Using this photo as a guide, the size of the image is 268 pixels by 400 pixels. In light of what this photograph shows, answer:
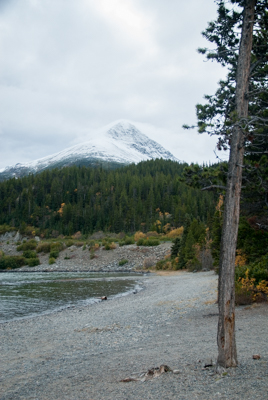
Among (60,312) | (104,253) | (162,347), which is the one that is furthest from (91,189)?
(162,347)

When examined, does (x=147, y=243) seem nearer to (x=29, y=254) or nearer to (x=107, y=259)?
(x=107, y=259)

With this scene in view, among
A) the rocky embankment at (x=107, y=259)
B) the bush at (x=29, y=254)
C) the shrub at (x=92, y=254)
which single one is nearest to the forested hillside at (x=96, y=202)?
the rocky embankment at (x=107, y=259)

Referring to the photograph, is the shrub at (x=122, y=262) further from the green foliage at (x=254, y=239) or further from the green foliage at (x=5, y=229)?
the green foliage at (x=5, y=229)

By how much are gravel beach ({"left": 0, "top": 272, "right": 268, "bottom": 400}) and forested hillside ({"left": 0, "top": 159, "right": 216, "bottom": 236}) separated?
89567mm

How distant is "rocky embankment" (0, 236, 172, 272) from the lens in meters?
64.6

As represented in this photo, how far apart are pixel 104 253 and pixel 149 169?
114710 mm

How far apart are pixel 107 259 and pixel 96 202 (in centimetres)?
7089

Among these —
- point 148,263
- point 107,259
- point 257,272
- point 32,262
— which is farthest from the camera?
point 32,262

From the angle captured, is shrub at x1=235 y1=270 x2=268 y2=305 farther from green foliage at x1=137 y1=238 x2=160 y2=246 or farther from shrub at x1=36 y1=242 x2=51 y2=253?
shrub at x1=36 y1=242 x2=51 y2=253

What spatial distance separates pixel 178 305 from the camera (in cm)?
1688

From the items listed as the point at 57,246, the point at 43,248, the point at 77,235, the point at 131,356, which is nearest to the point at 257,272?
the point at 131,356

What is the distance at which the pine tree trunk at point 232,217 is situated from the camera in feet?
20.1

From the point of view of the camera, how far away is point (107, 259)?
228 ft

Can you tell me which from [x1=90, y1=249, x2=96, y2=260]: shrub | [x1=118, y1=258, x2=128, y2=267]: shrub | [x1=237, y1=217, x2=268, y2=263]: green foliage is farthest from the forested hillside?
[x1=237, y1=217, x2=268, y2=263]: green foliage
